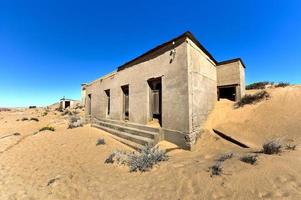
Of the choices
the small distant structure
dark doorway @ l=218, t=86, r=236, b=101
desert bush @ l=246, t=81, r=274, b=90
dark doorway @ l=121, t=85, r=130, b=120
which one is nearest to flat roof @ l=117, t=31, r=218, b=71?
dark doorway @ l=121, t=85, r=130, b=120

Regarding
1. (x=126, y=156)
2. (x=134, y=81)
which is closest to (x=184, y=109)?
(x=126, y=156)

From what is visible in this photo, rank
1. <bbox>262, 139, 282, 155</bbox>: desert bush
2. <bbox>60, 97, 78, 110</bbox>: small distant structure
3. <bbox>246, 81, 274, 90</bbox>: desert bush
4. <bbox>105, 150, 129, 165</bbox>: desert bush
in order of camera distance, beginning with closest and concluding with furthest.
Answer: <bbox>262, 139, 282, 155</bbox>: desert bush, <bbox>105, 150, 129, 165</bbox>: desert bush, <bbox>246, 81, 274, 90</bbox>: desert bush, <bbox>60, 97, 78, 110</bbox>: small distant structure

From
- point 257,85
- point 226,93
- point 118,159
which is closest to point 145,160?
point 118,159

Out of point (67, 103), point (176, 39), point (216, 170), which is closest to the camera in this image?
point (216, 170)

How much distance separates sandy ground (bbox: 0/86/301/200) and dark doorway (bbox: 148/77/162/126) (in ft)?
6.29

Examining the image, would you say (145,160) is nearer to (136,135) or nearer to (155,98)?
(136,135)

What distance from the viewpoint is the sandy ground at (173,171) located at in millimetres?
2943

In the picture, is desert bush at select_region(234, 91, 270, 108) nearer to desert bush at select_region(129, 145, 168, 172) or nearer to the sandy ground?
the sandy ground

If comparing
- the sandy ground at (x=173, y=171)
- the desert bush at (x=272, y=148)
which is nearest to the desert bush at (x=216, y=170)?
the sandy ground at (x=173, y=171)

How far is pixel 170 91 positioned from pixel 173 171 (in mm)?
3696

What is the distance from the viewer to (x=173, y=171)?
4.02m

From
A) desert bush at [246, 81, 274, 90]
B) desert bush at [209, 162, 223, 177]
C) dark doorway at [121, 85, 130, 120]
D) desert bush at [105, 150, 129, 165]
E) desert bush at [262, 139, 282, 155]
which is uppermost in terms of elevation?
desert bush at [246, 81, 274, 90]

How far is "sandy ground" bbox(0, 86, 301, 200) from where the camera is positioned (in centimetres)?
294

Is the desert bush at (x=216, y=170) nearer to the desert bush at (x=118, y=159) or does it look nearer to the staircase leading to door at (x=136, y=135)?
the desert bush at (x=118, y=159)
